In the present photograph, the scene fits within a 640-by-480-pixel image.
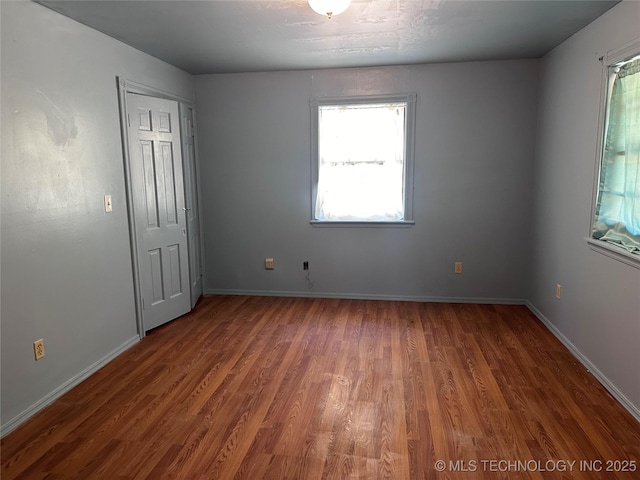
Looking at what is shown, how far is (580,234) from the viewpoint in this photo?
317 cm

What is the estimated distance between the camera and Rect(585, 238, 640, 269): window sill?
244 cm

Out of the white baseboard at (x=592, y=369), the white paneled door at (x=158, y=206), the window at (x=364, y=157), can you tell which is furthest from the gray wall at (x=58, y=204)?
the white baseboard at (x=592, y=369)

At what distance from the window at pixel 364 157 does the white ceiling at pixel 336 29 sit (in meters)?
0.48

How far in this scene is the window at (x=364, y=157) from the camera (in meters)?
4.37

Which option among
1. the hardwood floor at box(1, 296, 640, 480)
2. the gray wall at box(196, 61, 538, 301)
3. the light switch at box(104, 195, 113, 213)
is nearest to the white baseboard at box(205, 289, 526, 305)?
the gray wall at box(196, 61, 538, 301)

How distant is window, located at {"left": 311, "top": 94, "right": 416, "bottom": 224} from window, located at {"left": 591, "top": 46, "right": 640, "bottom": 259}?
1.86 meters

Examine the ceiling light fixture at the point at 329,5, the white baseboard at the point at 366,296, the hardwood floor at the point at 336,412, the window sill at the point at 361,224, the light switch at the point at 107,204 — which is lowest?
the hardwood floor at the point at 336,412

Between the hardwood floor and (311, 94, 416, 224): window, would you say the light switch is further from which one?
(311, 94, 416, 224): window

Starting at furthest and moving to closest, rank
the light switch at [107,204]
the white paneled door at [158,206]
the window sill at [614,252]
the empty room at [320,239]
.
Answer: the white paneled door at [158,206]
the light switch at [107,204]
the window sill at [614,252]
the empty room at [320,239]

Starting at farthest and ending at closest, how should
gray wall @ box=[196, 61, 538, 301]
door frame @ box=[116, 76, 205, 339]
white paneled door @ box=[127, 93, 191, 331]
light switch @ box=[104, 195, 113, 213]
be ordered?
gray wall @ box=[196, 61, 538, 301], white paneled door @ box=[127, 93, 191, 331], door frame @ box=[116, 76, 205, 339], light switch @ box=[104, 195, 113, 213]

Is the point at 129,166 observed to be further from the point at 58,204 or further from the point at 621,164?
the point at 621,164

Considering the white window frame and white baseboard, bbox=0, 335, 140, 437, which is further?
the white window frame

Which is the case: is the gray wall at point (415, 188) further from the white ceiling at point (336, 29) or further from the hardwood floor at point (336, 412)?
the hardwood floor at point (336, 412)

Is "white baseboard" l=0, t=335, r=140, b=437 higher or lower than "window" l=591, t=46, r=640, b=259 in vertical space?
lower
